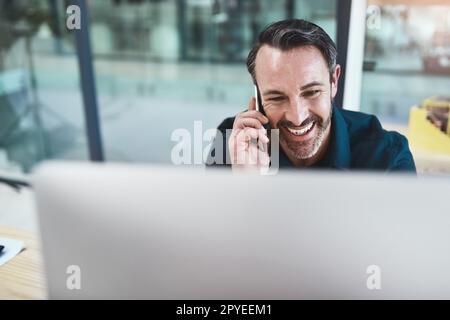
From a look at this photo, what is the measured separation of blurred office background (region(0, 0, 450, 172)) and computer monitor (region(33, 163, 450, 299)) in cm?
125

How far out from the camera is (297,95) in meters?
1.54

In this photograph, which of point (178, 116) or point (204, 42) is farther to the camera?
point (204, 42)

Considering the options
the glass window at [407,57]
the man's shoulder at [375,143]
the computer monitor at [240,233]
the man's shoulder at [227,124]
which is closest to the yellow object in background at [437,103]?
the man's shoulder at [375,143]

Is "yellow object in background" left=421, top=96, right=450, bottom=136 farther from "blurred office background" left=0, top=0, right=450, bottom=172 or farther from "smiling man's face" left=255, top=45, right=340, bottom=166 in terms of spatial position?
"smiling man's face" left=255, top=45, right=340, bottom=166

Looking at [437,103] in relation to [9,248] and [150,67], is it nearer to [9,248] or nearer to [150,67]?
[9,248]

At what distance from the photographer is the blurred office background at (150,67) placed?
3.95 meters

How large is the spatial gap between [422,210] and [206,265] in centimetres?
34

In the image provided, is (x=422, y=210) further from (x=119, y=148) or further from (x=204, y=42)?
(x=204, y=42)

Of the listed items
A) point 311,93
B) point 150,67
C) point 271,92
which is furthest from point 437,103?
point 150,67

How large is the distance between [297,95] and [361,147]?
0.96 feet

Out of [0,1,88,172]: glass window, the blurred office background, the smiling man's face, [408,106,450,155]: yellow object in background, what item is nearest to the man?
the smiling man's face
